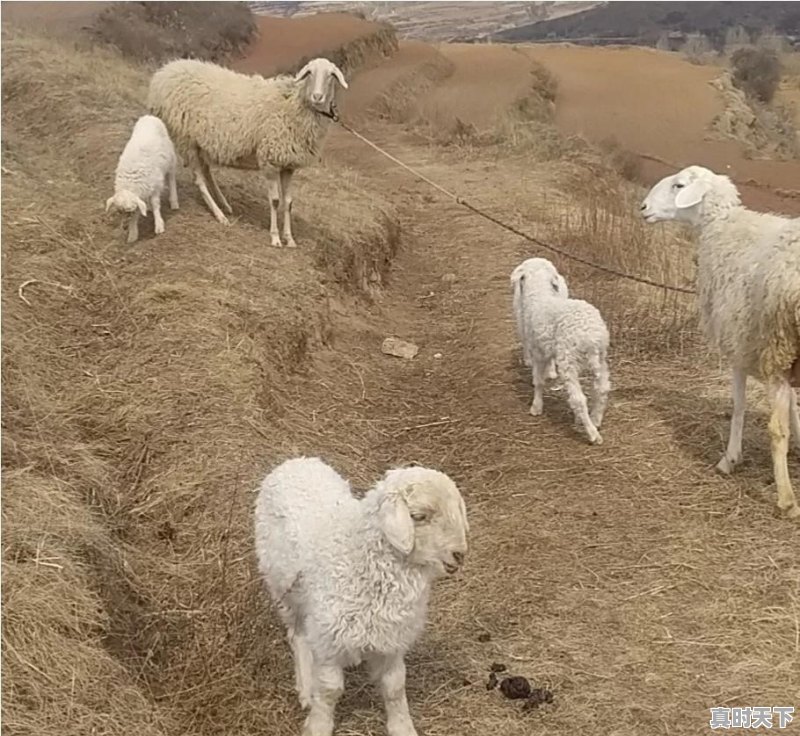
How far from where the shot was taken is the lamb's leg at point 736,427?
18.8ft

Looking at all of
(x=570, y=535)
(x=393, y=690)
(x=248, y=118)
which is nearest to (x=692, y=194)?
(x=570, y=535)

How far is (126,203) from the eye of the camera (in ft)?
26.2

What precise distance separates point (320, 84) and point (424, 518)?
20.2ft

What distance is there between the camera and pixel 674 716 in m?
3.79

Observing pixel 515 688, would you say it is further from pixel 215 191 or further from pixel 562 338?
pixel 215 191

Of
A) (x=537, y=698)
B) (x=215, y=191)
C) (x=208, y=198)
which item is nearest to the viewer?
(x=537, y=698)

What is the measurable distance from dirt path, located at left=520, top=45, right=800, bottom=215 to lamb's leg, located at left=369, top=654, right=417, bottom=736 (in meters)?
12.7

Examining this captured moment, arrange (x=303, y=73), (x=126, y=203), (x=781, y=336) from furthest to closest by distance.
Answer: (x=303, y=73) < (x=126, y=203) < (x=781, y=336)

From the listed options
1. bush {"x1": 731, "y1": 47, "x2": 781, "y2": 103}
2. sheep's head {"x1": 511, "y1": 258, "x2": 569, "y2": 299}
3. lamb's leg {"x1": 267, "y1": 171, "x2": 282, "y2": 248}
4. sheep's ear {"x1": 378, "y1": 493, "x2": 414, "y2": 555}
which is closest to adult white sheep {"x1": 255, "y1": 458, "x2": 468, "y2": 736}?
sheep's ear {"x1": 378, "y1": 493, "x2": 414, "y2": 555}

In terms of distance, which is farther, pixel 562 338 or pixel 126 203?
pixel 126 203

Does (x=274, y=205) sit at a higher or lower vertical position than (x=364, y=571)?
lower

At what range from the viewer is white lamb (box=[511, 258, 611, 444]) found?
6.14m

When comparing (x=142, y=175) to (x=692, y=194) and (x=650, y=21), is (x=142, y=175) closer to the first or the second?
(x=692, y=194)

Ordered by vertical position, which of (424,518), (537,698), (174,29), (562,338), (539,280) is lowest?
(537,698)
